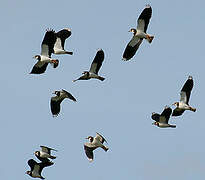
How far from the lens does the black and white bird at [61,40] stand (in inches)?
3233

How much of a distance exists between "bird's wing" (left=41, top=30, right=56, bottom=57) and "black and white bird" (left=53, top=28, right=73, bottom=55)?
2.44 metres

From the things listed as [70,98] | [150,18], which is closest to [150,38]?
[150,18]

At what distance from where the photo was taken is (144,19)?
78.6 m

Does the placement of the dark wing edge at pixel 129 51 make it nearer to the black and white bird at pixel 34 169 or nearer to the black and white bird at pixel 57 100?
the black and white bird at pixel 57 100

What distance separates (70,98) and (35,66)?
10.1 feet

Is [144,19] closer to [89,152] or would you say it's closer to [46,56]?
[46,56]

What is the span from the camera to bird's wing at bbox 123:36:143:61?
263ft

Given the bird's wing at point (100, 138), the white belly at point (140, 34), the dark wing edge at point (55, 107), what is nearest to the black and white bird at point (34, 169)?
the dark wing edge at point (55, 107)

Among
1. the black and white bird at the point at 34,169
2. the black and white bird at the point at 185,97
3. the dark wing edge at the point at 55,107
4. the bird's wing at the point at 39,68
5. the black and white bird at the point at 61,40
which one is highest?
the black and white bird at the point at 61,40

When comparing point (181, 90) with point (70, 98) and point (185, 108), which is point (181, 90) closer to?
point (185, 108)

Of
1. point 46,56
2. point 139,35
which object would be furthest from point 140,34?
point 46,56

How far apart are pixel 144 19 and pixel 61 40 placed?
7633 millimetres

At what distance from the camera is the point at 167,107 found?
79688 millimetres

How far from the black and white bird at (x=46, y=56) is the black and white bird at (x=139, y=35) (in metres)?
4.87
